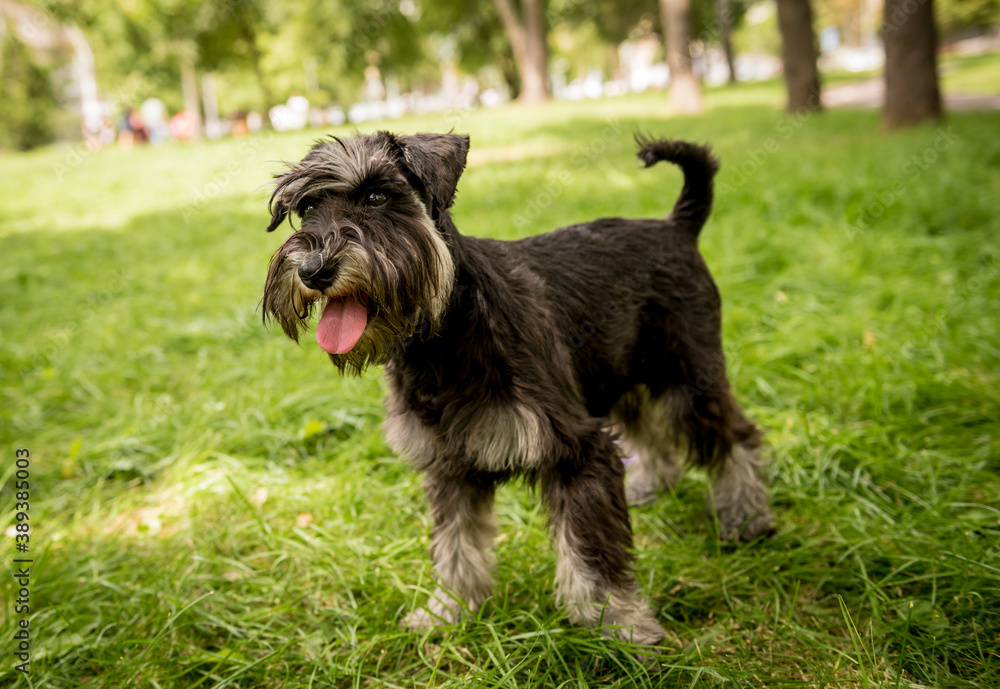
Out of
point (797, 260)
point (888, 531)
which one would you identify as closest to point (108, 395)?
point (888, 531)

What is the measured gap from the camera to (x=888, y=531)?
2973 mm

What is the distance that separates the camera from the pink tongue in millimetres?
2178

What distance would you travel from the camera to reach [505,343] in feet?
8.02

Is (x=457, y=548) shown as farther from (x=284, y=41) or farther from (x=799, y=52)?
(x=284, y=41)

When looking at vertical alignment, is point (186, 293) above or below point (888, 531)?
above

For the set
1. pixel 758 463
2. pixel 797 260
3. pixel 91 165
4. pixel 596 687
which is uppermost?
pixel 91 165

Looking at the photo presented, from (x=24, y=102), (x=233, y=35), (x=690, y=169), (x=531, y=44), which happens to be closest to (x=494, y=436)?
(x=690, y=169)

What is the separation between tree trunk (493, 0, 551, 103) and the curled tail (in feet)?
97.5

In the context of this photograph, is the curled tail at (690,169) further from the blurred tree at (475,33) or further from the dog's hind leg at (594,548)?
the blurred tree at (475,33)

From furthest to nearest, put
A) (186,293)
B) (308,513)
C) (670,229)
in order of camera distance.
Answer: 1. (186,293)
2. (308,513)
3. (670,229)

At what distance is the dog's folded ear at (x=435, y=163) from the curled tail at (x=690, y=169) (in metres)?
1.12

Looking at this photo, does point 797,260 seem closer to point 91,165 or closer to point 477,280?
point 477,280

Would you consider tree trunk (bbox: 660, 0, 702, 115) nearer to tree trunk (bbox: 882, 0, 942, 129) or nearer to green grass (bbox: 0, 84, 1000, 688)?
tree trunk (bbox: 882, 0, 942, 129)

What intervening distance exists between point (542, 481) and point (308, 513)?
1.57 metres
